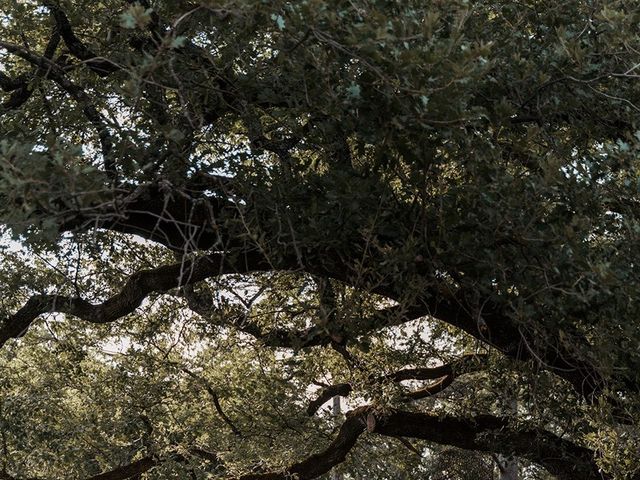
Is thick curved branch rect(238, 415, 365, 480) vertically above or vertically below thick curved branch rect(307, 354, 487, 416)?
below

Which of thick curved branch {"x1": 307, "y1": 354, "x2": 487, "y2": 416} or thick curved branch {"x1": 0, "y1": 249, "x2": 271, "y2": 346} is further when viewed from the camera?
thick curved branch {"x1": 307, "y1": 354, "x2": 487, "y2": 416}

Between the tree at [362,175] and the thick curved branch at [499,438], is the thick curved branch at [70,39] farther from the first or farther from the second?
the thick curved branch at [499,438]

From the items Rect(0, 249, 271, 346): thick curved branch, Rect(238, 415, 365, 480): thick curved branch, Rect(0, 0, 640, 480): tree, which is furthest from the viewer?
Rect(238, 415, 365, 480): thick curved branch

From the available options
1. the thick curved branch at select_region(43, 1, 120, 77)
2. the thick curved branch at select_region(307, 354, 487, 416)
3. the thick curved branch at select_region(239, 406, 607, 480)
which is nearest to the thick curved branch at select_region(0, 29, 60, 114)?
the thick curved branch at select_region(43, 1, 120, 77)

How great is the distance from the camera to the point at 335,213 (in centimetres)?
496

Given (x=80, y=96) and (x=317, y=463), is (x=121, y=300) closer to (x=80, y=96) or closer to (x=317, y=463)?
(x=80, y=96)

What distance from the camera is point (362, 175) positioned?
493 cm

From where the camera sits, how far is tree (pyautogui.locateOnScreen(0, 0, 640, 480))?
12.9ft

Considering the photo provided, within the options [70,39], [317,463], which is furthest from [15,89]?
[317,463]

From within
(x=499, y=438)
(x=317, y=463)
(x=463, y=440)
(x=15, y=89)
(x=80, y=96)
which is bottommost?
(x=499, y=438)

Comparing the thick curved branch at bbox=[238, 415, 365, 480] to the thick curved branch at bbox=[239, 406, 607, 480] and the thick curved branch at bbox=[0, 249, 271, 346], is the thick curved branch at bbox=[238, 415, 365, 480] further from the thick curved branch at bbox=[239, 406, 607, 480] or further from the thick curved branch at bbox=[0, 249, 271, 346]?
the thick curved branch at bbox=[0, 249, 271, 346]

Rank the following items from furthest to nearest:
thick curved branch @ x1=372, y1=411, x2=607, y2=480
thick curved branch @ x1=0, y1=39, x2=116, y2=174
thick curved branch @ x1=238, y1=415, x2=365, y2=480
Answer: thick curved branch @ x1=238, y1=415, x2=365, y2=480 → thick curved branch @ x1=372, y1=411, x2=607, y2=480 → thick curved branch @ x1=0, y1=39, x2=116, y2=174

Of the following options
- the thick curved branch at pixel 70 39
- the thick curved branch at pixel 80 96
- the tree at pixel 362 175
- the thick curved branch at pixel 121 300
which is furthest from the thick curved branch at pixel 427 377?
the thick curved branch at pixel 70 39

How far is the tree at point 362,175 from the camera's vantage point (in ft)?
12.9
